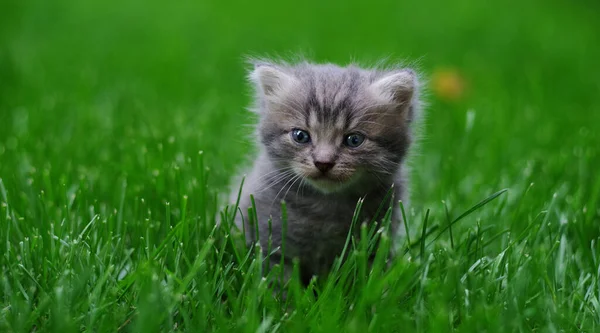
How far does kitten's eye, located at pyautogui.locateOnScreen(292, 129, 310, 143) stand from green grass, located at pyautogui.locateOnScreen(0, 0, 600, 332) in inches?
20.0

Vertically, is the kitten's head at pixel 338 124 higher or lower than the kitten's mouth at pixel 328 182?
higher

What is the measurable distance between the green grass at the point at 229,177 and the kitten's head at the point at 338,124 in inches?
13.7

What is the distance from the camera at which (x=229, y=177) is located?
430cm

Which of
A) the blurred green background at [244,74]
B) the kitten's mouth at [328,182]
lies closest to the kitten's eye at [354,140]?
the kitten's mouth at [328,182]

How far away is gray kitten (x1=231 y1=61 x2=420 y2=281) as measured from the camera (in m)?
3.16

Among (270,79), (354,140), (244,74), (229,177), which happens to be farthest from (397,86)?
(244,74)

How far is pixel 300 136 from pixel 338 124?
0.61 ft

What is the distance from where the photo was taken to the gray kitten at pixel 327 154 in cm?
316

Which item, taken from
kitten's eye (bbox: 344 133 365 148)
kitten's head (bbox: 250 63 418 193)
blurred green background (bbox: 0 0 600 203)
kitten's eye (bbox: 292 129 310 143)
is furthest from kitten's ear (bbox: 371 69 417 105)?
blurred green background (bbox: 0 0 600 203)

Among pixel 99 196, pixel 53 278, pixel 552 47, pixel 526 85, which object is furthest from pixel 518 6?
pixel 53 278

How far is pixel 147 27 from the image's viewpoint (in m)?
8.45

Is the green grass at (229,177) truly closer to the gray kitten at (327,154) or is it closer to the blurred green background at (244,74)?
the blurred green background at (244,74)

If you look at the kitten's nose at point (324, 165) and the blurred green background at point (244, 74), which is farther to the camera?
the blurred green background at point (244, 74)

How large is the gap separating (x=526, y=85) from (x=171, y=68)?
320cm
